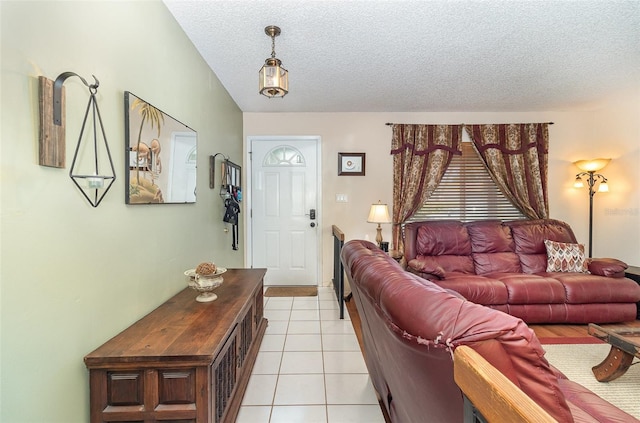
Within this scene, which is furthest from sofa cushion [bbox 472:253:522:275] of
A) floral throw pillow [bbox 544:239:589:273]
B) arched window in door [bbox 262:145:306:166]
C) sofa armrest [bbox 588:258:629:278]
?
arched window in door [bbox 262:145:306:166]

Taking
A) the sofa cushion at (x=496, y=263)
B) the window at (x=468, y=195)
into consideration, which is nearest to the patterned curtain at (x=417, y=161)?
the window at (x=468, y=195)

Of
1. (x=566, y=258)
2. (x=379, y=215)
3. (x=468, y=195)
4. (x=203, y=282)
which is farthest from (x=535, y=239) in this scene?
(x=203, y=282)

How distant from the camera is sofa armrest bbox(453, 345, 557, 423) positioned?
0.39 m

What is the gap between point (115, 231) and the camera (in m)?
1.30

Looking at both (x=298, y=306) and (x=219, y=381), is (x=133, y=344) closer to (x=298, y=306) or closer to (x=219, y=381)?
(x=219, y=381)

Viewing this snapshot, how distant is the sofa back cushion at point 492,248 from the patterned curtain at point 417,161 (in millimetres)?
777

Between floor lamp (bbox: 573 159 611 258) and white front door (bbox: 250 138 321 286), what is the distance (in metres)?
3.48

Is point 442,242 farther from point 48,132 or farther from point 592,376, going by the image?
point 48,132

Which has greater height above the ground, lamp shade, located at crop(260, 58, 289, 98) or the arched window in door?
lamp shade, located at crop(260, 58, 289, 98)

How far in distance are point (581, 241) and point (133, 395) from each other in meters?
5.21

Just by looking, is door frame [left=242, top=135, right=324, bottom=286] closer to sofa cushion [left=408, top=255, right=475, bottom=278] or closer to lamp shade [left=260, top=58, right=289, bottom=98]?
sofa cushion [left=408, top=255, right=475, bottom=278]

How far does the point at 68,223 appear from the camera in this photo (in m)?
1.04

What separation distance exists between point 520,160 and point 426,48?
2511 millimetres

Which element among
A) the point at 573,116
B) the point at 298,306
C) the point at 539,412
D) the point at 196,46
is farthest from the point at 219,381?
the point at 573,116
